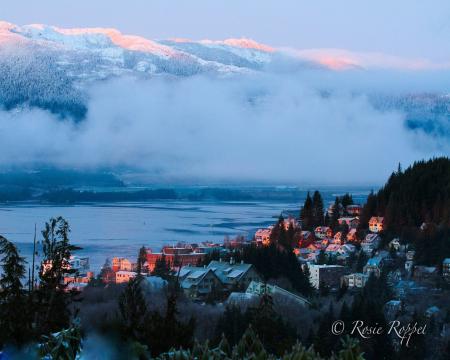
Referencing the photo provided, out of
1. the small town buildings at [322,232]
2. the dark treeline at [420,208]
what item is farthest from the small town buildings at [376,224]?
the small town buildings at [322,232]

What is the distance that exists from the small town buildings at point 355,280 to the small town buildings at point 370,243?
416 cm

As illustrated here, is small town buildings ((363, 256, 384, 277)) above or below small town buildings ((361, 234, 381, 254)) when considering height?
below

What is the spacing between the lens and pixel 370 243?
23.7 meters

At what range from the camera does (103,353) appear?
461 cm

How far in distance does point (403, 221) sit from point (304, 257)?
12.1 ft

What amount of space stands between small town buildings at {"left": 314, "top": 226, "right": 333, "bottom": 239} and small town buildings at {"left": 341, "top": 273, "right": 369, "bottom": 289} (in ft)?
27.8

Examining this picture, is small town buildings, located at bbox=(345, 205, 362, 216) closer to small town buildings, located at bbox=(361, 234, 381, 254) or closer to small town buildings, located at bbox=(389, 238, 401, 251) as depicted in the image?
small town buildings, located at bbox=(361, 234, 381, 254)

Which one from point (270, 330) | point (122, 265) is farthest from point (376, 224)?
point (270, 330)

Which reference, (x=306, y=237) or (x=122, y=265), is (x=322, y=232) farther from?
(x=122, y=265)

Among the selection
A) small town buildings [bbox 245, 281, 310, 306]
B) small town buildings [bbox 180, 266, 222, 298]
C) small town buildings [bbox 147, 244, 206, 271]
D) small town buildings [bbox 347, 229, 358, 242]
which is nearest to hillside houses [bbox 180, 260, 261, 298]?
small town buildings [bbox 180, 266, 222, 298]

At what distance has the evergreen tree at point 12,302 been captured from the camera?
533 cm

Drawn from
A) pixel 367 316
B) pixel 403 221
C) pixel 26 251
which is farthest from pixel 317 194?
pixel 367 316

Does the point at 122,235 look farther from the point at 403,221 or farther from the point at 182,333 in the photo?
the point at 182,333

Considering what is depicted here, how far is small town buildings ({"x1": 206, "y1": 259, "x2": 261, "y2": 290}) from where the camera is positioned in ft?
→ 56.3
